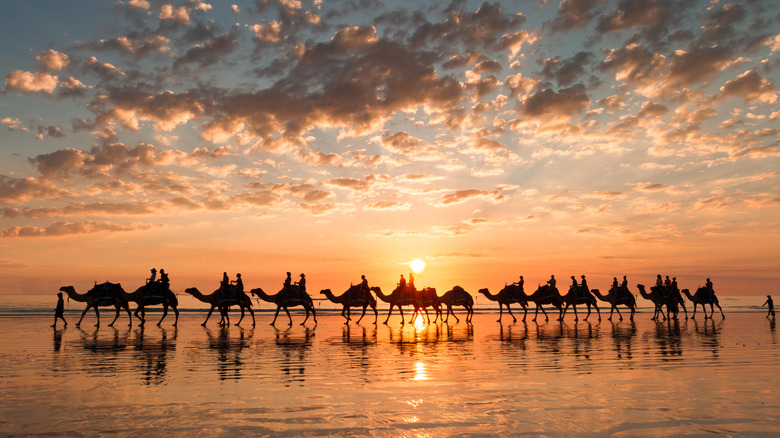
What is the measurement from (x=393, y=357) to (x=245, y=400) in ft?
18.7

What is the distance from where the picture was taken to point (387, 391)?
7859 millimetres

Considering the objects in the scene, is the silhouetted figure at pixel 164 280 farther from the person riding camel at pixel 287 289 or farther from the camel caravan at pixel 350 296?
the person riding camel at pixel 287 289

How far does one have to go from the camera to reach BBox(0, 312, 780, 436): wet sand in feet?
19.1

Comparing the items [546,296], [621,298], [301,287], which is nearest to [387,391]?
[301,287]

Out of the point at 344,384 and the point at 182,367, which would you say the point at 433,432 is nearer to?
the point at 344,384

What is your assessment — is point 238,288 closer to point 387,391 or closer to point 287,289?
point 287,289

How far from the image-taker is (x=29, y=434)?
216 inches

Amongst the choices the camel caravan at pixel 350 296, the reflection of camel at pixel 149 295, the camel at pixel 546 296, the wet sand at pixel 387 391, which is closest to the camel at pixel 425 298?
the camel caravan at pixel 350 296

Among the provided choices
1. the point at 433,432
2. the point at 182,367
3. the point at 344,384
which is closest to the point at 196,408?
the point at 344,384

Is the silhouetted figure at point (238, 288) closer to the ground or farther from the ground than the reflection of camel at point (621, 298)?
farther from the ground

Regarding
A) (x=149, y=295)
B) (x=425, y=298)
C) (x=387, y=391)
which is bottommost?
(x=387, y=391)

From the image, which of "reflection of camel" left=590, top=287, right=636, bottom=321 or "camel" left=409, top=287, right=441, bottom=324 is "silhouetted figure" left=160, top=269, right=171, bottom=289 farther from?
"reflection of camel" left=590, top=287, right=636, bottom=321

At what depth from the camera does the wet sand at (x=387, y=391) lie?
5832 millimetres

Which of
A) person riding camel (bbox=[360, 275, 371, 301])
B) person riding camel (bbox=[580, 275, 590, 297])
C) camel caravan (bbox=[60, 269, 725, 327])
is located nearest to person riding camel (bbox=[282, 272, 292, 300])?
camel caravan (bbox=[60, 269, 725, 327])
